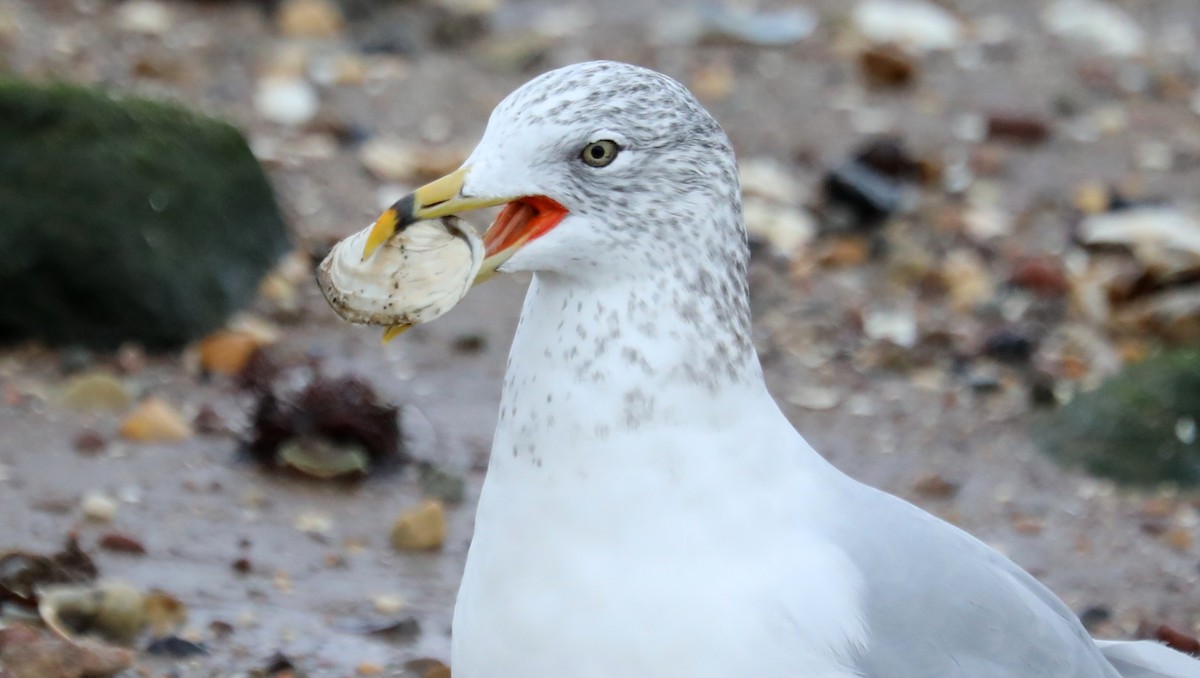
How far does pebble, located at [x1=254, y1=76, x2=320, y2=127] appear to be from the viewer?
667 cm

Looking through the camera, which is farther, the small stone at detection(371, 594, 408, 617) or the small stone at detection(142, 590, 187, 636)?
the small stone at detection(371, 594, 408, 617)

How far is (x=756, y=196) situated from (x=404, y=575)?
2.77 m

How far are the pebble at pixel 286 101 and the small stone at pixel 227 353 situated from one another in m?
1.79

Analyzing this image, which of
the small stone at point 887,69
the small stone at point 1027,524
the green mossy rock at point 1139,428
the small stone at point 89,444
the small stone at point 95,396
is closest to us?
the small stone at point 89,444

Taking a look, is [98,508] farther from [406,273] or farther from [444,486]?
[406,273]

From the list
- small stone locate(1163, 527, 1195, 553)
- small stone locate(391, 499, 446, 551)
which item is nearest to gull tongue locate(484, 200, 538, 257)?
small stone locate(391, 499, 446, 551)

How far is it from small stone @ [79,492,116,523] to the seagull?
5.31 ft

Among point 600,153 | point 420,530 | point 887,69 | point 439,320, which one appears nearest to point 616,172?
point 600,153

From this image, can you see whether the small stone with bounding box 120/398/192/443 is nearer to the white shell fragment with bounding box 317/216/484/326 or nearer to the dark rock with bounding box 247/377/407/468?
the dark rock with bounding box 247/377/407/468

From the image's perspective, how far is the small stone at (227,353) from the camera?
4.95 metres

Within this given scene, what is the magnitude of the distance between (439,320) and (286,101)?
67.6 inches

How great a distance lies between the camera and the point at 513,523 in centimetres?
261

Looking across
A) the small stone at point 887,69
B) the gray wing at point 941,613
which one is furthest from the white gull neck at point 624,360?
the small stone at point 887,69

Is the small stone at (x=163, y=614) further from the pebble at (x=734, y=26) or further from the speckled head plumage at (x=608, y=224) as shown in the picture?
the pebble at (x=734, y=26)
